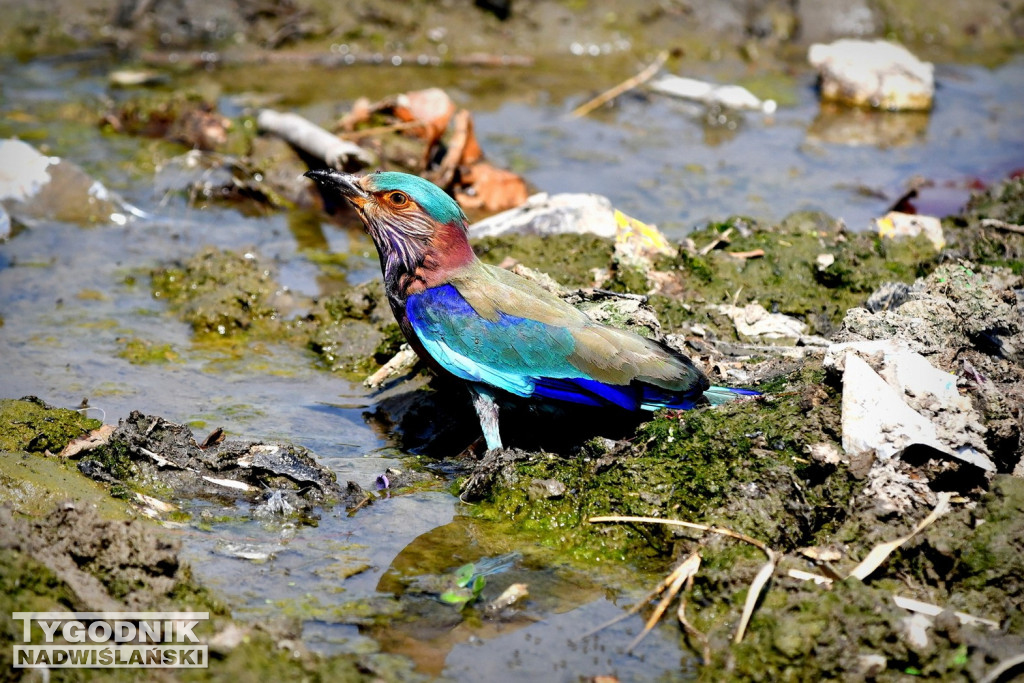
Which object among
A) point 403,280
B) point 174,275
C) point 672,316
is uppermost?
point 403,280

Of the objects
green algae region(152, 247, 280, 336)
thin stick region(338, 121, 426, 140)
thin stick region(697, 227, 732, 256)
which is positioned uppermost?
thin stick region(697, 227, 732, 256)

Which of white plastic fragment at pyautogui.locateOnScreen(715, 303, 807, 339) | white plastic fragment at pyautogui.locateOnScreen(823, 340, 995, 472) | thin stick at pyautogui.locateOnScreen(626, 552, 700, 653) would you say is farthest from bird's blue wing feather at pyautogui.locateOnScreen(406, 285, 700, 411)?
white plastic fragment at pyautogui.locateOnScreen(715, 303, 807, 339)

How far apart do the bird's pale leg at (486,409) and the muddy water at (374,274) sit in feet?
1.26

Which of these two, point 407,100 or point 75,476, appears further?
point 407,100

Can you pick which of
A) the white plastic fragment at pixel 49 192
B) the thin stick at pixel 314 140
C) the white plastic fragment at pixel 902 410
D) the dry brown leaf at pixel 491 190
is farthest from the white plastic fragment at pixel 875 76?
the white plastic fragment at pixel 49 192

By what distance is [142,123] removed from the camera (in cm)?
1008

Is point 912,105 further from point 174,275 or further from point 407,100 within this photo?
point 174,275

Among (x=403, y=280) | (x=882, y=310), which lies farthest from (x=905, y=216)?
(x=403, y=280)

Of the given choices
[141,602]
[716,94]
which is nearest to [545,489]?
[141,602]

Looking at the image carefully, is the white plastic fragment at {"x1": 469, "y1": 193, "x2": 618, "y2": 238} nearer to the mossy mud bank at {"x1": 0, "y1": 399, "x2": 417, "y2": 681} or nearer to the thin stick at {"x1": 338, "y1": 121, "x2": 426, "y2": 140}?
the thin stick at {"x1": 338, "y1": 121, "x2": 426, "y2": 140}

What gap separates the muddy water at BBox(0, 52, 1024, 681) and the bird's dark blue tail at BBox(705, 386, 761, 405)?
122cm

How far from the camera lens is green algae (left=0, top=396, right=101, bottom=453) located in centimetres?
469

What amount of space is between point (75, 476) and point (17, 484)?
0.95ft

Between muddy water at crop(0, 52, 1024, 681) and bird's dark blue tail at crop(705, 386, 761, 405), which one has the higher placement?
bird's dark blue tail at crop(705, 386, 761, 405)
